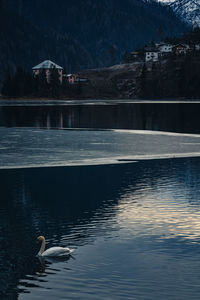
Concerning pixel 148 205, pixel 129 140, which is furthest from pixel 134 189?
pixel 129 140

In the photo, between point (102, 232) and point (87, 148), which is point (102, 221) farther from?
point (87, 148)

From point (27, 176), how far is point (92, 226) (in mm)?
13875

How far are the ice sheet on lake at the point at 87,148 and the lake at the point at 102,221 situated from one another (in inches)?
6.4

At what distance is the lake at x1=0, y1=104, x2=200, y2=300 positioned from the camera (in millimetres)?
17391

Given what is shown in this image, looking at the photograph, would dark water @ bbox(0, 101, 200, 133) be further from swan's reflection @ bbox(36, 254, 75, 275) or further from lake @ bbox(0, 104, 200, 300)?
swan's reflection @ bbox(36, 254, 75, 275)

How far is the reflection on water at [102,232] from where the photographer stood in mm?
17234

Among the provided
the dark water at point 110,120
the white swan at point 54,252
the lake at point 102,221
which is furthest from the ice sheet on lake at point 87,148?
the white swan at point 54,252

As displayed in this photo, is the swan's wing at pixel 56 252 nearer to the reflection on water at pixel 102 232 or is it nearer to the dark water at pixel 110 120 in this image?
the reflection on water at pixel 102 232

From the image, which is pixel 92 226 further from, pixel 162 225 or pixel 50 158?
pixel 50 158

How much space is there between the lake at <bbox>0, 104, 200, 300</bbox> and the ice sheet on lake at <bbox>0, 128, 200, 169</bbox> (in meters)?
0.16

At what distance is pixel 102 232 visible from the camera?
23.1m

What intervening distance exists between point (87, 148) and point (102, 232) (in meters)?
26.2

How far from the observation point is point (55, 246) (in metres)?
21.2

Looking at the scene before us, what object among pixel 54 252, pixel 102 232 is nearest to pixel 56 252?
pixel 54 252
